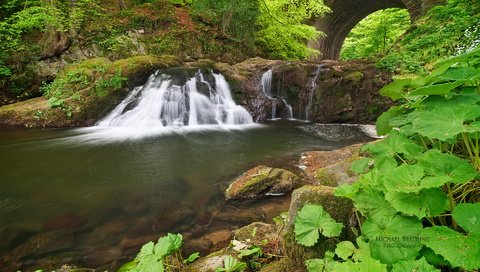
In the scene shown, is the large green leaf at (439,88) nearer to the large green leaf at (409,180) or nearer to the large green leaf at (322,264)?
the large green leaf at (409,180)

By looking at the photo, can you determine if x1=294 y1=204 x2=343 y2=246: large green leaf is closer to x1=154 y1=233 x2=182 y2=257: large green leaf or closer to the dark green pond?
x1=154 y1=233 x2=182 y2=257: large green leaf

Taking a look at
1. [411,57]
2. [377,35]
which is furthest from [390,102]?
[377,35]

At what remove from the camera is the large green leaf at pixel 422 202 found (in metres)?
1.04

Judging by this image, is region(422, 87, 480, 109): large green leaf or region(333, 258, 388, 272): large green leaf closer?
region(333, 258, 388, 272): large green leaf

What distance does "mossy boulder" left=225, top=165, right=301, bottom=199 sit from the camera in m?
3.88

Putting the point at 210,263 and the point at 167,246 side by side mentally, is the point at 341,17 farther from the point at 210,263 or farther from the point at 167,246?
the point at 167,246

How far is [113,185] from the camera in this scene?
443cm

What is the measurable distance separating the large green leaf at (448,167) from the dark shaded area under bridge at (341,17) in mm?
15230

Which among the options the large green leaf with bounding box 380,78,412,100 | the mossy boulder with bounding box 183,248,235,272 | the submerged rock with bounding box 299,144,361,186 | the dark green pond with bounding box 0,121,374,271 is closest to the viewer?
the large green leaf with bounding box 380,78,412,100

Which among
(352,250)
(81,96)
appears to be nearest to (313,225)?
(352,250)

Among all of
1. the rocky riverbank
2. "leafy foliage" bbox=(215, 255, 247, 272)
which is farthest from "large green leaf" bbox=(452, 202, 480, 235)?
the rocky riverbank

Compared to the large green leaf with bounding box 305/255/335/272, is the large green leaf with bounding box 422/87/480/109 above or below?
above

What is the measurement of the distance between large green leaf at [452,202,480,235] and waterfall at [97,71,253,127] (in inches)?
335

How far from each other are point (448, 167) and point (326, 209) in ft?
2.30
